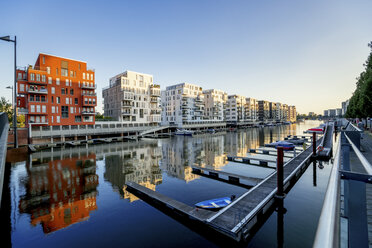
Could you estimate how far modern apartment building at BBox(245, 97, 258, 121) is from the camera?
557ft

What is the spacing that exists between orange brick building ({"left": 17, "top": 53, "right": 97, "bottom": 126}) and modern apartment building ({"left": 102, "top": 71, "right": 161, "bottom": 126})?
13.6 m

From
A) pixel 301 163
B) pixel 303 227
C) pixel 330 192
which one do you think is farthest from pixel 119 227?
pixel 301 163

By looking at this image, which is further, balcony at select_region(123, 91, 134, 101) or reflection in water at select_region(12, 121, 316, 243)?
balcony at select_region(123, 91, 134, 101)

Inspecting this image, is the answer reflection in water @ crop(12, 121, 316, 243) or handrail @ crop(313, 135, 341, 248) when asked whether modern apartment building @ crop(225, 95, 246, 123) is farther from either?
handrail @ crop(313, 135, 341, 248)

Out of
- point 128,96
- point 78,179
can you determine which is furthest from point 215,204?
point 128,96

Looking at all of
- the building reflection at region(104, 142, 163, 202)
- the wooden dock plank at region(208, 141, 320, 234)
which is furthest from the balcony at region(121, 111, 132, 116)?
the wooden dock plank at region(208, 141, 320, 234)

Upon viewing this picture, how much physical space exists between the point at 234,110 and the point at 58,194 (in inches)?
5612

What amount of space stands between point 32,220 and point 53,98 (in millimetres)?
54255

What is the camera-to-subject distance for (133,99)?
82688mm

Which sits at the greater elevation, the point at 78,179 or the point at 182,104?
the point at 182,104

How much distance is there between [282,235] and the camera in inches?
557

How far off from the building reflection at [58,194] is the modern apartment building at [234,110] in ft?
423

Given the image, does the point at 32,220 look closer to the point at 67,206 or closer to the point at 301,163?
the point at 67,206

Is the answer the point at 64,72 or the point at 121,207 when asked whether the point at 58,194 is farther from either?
the point at 64,72
